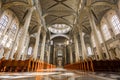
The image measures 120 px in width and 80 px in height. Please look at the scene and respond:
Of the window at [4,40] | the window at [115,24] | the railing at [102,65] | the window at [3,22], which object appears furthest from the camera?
the window at [4,40]

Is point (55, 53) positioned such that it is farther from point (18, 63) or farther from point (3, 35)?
point (18, 63)

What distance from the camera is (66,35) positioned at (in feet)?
104

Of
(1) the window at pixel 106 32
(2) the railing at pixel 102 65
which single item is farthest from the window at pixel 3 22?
(1) the window at pixel 106 32

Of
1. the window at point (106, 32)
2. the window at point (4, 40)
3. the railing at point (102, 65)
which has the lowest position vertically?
the railing at point (102, 65)

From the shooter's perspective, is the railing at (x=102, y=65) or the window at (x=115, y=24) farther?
the window at (x=115, y=24)

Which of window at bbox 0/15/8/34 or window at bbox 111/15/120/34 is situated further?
window at bbox 0/15/8/34

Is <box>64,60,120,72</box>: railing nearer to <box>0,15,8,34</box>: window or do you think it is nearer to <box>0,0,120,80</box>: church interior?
<box>0,0,120,80</box>: church interior

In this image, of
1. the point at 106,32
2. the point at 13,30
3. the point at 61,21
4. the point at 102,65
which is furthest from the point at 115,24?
the point at 13,30

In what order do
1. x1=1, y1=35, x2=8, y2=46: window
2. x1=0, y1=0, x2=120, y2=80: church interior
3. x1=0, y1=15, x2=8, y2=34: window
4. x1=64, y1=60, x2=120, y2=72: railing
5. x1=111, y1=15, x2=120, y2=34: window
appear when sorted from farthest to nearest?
1. x1=1, y1=35, x2=8, y2=46: window
2. x1=0, y1=15, x2=8, y2=34: window
3. x1=111, y1=15, x2=120, y2=34: window
4. x1=0, y1=0, x2=120, y2=80: church interior
5. x1=64, y1=60, x2=120, y2=72: railing

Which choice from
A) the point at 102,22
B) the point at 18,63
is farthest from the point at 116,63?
the point at 102,22

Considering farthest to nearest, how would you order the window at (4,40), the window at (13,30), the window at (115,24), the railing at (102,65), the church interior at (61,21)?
1. the window at (13,30)
2. the window at (4,40)
3. the window at (115,24)
4. the church interior at (61,21)
5. the railing at (102,65)

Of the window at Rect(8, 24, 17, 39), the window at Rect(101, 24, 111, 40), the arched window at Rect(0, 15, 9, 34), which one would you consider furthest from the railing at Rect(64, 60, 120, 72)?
the window at Rect(8, 24, 17, 39)

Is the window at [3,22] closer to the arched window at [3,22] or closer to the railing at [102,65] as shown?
the arched window at [3,22]

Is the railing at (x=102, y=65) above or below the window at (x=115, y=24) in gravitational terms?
below
